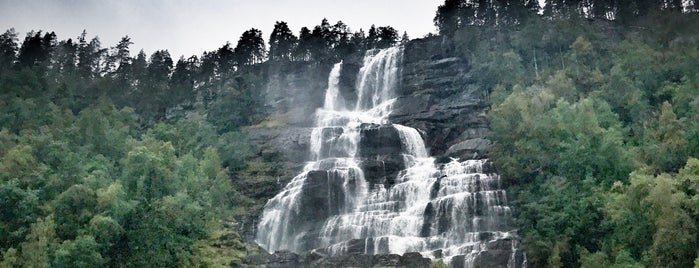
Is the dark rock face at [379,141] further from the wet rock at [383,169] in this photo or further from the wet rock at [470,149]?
the wet rock at [470,149]

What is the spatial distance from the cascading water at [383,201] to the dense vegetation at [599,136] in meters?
2.81

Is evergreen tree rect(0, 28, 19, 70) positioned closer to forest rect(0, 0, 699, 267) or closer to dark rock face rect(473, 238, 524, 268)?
forest rect(0, 0, 699, 267)

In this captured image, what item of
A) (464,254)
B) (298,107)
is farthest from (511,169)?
(298,107)

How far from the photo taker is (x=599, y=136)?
45.1 meters

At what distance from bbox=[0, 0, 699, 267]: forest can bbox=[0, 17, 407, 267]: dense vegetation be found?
0.15 metres

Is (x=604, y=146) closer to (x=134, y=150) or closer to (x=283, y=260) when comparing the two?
(x=283, y=260)

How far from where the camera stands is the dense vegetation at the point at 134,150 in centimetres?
3675

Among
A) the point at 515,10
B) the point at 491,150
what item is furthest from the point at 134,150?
the point at 515,10

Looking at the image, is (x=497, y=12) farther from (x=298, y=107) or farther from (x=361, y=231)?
(x=361, y=231)

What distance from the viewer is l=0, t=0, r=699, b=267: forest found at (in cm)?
3616

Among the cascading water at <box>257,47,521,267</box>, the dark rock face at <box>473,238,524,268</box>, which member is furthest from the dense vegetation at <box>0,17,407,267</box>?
the dark rock face at <box>473,238,524,268</box>

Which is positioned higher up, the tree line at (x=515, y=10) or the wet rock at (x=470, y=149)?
the tree line at (x=515, y=10)

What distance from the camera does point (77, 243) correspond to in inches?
1341

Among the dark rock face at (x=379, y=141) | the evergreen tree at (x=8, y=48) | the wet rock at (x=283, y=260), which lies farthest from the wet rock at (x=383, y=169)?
the evergreen tree at (x=8, y=48)
